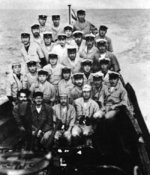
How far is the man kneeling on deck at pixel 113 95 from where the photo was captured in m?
4.12

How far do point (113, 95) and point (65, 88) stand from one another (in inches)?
26.4

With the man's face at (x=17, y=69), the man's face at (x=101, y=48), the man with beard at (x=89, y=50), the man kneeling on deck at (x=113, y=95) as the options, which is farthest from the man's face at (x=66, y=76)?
the man's face at (x=101, y=48)

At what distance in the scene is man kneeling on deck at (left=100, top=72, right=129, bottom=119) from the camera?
4.12 metres

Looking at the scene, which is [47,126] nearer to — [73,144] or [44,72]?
[73,144]

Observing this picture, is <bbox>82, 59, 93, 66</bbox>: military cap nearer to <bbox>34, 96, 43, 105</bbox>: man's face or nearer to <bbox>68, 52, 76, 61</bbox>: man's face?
<bbox>68, 52, 76, 61</bbox>: man's face

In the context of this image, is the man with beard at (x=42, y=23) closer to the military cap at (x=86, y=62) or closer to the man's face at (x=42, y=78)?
the military cap at (x=86, y=62)

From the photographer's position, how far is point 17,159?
3.06m

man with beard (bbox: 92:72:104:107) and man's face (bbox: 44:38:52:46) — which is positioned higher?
man's face (bbox: 44:38:52:46)

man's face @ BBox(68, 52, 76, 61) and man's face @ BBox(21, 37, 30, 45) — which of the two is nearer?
man's face @ BBox(68, 52, 76, 61)

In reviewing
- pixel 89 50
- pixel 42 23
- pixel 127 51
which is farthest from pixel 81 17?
pixel 127 51

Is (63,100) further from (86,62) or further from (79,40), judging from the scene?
(79,40)

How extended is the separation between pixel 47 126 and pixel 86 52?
1788 mm

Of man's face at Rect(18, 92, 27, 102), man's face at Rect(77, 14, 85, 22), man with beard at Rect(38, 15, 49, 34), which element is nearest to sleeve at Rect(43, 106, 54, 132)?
man's face at Rect(18, 92, 27, 102)

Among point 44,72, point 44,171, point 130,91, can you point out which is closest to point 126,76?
point 130,91
